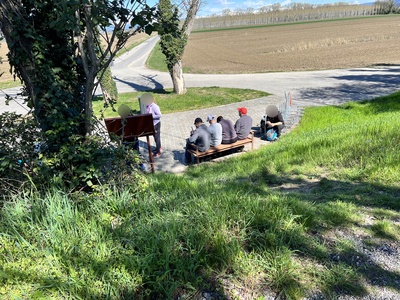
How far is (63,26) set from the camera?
268 centimetres

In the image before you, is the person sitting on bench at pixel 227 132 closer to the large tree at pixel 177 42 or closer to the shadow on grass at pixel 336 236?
the shadow on grass at pixel 336 236

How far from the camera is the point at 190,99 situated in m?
15.5

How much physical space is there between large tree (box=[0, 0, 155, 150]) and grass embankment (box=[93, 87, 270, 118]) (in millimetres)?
9487

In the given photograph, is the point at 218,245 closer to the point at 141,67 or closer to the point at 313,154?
the point at 313,154

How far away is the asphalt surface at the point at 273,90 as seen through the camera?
32.4 feet

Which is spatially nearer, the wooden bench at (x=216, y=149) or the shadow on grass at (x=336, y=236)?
the shadow on grass at (x=336, y=236)

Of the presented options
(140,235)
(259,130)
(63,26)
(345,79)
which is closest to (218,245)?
(140,235)

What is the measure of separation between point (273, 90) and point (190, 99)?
481 centimetres

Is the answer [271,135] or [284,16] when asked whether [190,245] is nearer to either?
[271,135]

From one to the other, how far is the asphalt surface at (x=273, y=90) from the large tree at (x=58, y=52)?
4.12 metres

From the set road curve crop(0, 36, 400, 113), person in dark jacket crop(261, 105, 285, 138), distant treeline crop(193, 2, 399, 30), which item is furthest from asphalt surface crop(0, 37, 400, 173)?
distant treeline crop(193, 2, 399, 30)

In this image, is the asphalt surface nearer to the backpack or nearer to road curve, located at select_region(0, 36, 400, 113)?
road curve, located at select_region(0, 36, 400, 113)

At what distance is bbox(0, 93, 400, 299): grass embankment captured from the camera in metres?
2.08

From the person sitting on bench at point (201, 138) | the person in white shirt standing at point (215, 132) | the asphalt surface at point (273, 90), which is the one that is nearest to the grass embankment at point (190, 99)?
the asphalt surface at point (273, 90)
